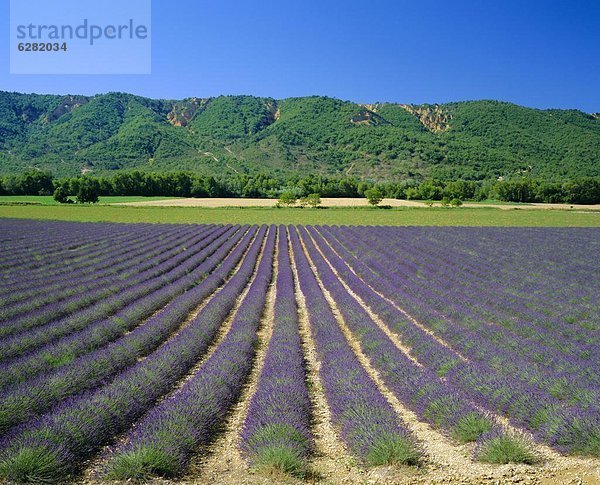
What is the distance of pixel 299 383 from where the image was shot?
6.71 meters

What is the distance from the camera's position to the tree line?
97.8 meters

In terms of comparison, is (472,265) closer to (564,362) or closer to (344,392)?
(564,362)

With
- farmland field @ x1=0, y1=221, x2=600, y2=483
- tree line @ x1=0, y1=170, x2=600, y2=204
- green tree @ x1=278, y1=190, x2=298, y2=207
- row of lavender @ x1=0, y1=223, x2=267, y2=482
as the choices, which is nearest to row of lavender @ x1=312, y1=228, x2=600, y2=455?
farmland field @ x1=0, y1=221, x2=600, y2=483

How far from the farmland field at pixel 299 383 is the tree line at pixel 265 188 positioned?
82199mm

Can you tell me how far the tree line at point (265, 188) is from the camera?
321 ft

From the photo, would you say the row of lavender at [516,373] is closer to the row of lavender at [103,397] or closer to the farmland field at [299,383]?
the farmland field at [299,383]

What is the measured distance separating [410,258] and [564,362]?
1550 centimetres

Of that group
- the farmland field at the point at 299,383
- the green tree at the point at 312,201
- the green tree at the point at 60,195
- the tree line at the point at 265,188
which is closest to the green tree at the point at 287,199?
the green tree at the point at 312,201

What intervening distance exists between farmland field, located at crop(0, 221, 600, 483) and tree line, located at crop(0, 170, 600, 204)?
82.2 m

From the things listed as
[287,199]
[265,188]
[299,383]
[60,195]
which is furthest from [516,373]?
[265,188]

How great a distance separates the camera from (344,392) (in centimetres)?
643

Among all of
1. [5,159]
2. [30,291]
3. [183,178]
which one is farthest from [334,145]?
[30,291]

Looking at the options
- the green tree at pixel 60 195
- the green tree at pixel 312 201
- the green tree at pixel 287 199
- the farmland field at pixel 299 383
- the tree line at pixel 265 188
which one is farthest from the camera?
the tree line at pixel 265 188

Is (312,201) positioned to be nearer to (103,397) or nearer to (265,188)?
(265,188)
